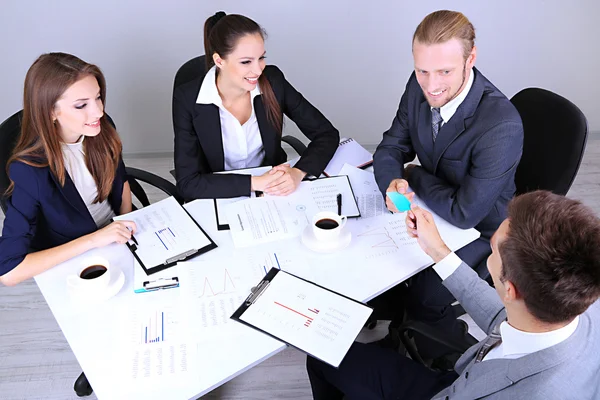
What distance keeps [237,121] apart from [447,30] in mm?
911

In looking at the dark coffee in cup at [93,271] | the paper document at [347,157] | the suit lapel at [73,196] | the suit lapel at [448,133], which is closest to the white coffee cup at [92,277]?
the dark coffee in cup at [93,271]

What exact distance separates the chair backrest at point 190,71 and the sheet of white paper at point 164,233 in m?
0.65

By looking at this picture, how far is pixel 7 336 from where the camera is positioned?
2236 millimetres

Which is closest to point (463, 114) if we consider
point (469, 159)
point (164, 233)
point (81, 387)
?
point (469, 159)

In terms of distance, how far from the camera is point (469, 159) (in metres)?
1.73

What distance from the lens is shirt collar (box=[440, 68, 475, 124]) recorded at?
1.69 metres

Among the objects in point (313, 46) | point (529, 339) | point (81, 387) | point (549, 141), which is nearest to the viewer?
point (529, 339)

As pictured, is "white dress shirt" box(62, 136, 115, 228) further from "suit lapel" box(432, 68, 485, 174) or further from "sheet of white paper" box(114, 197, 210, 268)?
"suit lapel" box(432, 68, 485, 174)

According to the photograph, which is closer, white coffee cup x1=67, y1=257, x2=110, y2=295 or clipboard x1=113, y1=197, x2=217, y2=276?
white coffee cup x1=67, y1=257, x2=110, y2=295

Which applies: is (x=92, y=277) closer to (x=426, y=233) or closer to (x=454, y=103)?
(x=426, y=233)

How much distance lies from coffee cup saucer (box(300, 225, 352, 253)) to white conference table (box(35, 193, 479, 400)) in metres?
0.02

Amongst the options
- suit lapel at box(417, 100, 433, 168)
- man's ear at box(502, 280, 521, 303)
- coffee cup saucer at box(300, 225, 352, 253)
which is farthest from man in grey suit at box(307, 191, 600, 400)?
suit lapel at box(417, 100, 433, 168)

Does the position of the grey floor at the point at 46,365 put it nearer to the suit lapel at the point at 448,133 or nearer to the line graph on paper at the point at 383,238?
the line graph on paper at the point at 383,238

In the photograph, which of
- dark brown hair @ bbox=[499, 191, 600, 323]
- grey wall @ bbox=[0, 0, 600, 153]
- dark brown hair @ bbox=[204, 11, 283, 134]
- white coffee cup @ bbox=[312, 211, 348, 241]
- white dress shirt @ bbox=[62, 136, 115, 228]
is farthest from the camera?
grey wall @ bbox=[0, 0, 600, 153]
